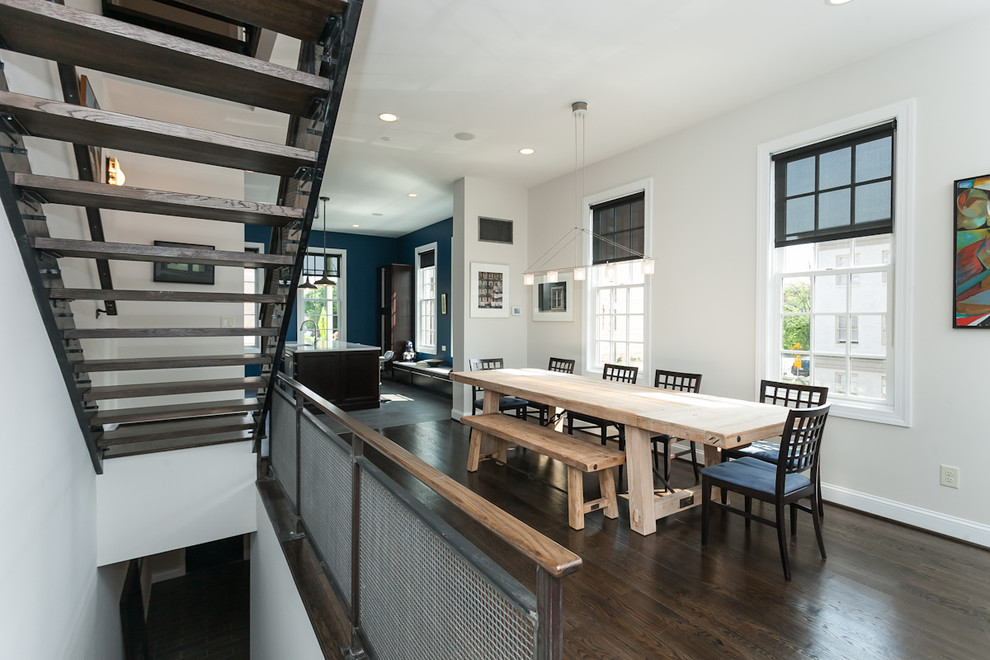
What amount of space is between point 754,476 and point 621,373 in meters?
2.14

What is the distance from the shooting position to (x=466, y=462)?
14.2ft

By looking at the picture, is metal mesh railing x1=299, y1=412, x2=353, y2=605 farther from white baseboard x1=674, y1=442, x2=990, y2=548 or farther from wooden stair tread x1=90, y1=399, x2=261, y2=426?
white baseboard x1=674, y1=442, x2=990, y2=548

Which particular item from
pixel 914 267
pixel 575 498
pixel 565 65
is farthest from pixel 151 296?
pixel 914 267

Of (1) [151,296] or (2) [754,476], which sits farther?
(2) [754,476]

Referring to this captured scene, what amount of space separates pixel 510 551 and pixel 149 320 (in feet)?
11.2

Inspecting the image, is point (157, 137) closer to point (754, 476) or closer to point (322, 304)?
point (754, 476)

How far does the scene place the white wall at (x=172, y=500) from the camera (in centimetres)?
321

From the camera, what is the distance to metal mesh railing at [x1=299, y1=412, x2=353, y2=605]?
185 centimetres

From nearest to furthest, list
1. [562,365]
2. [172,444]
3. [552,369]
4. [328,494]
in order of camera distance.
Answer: [328,494]
[172,444]
[562,365]
[552,369]

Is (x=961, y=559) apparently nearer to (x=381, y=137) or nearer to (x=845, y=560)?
(x=845, y=560)

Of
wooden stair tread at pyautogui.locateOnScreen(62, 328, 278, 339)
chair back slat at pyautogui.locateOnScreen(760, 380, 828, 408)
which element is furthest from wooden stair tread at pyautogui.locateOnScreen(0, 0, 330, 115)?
chair back slat at pyautogui.locateOnScreen(760, 380, 828, 408)

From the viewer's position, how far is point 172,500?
3402 millimetres

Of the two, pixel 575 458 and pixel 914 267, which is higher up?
pixel 914 267

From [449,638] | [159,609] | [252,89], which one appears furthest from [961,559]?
[159,609]
